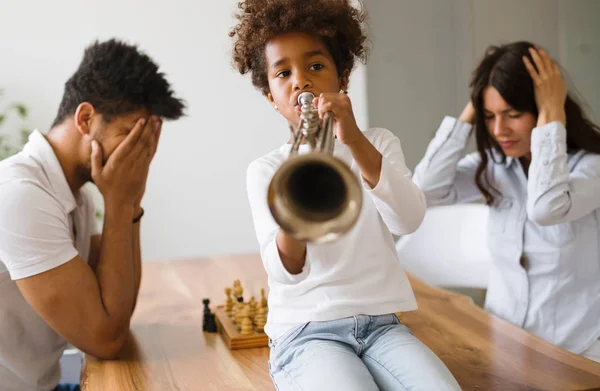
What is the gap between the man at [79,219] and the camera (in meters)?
1.65

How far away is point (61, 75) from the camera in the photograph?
12.6 ft

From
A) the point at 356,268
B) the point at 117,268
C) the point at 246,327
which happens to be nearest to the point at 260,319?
the point at 246,327

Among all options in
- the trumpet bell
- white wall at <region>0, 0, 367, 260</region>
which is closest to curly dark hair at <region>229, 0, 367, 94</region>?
the trumpet bell

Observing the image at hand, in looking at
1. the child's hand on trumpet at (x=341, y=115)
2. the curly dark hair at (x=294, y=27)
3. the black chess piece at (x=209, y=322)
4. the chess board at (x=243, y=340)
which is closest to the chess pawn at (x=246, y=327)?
the chess board at (x=243, y=340)

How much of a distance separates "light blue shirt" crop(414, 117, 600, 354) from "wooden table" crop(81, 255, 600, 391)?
27 cm

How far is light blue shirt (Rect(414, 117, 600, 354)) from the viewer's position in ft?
6.64

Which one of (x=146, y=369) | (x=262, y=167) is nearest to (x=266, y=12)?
(x=262, y=167)

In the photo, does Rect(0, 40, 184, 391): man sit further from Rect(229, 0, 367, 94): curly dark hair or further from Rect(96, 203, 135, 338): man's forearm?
Rect(229, 0, 367, 94): curly dark hair

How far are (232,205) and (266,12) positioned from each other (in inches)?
106

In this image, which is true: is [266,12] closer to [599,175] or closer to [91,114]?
[91,114]

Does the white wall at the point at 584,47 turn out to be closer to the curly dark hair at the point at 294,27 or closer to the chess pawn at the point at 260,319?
the curly dark hair at the point at 294,27

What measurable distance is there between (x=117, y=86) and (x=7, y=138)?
2.17m

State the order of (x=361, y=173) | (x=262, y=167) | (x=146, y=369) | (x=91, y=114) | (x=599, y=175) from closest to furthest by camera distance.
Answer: (x=361, y=173), (x=262, y=167), (x=146, y=369), (x=91, y=114), (x=599, y=175)

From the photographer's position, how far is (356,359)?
3.99 feet
